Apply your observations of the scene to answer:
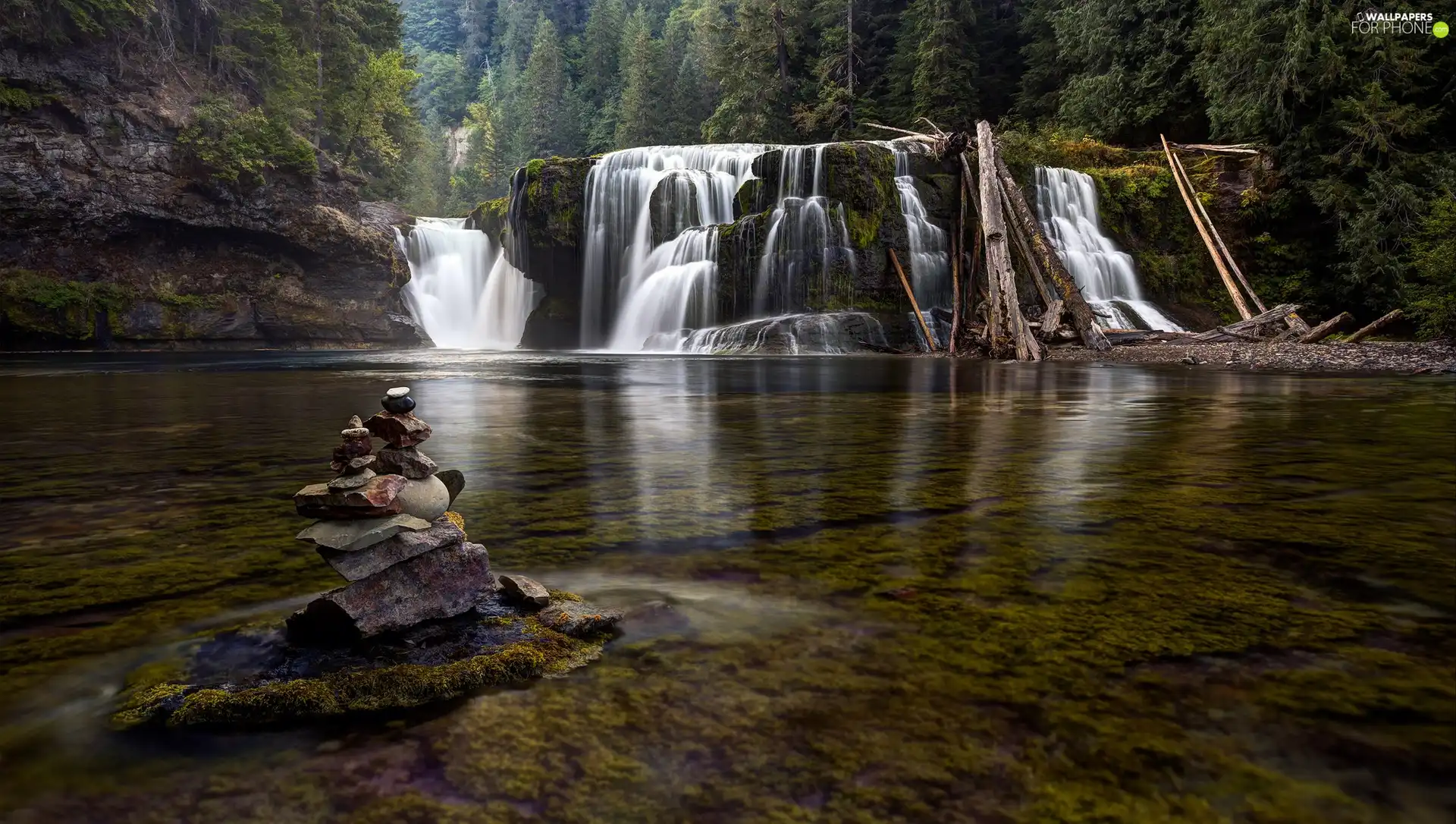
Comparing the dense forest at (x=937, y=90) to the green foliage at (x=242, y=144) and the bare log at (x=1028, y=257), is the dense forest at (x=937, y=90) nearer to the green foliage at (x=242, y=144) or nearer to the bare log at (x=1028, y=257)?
the green foliage at (x=242, y=144)

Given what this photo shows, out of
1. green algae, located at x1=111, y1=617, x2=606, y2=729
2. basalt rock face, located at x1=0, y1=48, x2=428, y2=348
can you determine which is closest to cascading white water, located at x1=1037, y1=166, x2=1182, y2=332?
green algae, located at x1=111, y1=617, x2=606, y2=729

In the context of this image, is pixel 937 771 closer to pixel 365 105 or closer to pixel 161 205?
pixel 161 205

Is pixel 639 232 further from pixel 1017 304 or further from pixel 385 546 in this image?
pixel 385 546

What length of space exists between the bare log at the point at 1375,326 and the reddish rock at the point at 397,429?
17274 millimetres

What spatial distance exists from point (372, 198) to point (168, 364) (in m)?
29.3

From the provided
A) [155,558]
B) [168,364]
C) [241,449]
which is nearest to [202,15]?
[168,364]

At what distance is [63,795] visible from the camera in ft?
3.77

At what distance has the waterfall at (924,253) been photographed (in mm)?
21203

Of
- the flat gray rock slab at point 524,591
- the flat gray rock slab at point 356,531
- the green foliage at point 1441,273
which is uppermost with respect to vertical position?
the green foliage at point 1441,273

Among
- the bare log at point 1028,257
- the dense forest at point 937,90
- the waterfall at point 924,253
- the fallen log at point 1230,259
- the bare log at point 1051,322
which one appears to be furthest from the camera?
the waterfall at point 924,253

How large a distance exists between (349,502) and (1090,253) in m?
23.7

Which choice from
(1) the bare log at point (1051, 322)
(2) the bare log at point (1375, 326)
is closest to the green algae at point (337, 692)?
(1) the bare log at point (1051, 322)

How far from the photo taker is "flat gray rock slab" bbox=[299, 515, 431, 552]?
1.78 meters

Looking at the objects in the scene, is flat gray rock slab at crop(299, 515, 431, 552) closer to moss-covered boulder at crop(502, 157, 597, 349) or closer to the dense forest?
the dense forest
